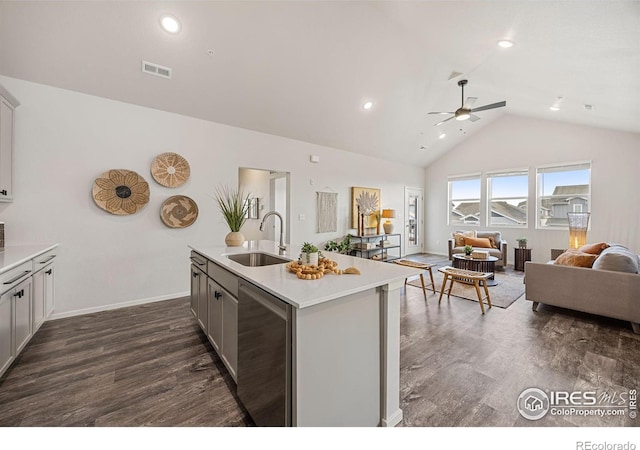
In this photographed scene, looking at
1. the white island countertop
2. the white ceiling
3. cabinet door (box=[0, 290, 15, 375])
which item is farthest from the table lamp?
cabinet door (box=[0, 290, 15, 375])

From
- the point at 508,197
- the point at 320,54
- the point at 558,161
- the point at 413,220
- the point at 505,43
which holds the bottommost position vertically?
the point at 413,220

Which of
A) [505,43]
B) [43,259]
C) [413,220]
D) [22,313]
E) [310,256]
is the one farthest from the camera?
[413,220]

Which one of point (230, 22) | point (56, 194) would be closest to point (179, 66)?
point (230, 22)

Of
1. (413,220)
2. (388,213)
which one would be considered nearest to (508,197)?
(413,220)

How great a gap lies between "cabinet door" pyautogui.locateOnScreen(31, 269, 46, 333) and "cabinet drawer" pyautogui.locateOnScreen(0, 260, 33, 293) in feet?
0.65

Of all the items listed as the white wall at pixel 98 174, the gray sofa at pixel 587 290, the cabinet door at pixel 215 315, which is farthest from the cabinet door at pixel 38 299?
the gray sofa at pixel 587 290

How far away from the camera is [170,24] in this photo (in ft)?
8.97

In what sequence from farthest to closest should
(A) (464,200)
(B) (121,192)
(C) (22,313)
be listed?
1. (A) (464,200)
2. (B) (121,192)
3. (C) (22,313)

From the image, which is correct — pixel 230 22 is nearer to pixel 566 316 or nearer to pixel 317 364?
pixel 317 364

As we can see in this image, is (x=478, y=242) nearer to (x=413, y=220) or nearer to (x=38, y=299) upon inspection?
(x=413, y=220)

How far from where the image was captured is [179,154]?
3.90m

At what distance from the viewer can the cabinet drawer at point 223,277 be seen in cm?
180

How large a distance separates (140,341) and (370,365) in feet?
7.66

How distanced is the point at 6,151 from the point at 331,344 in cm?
370
